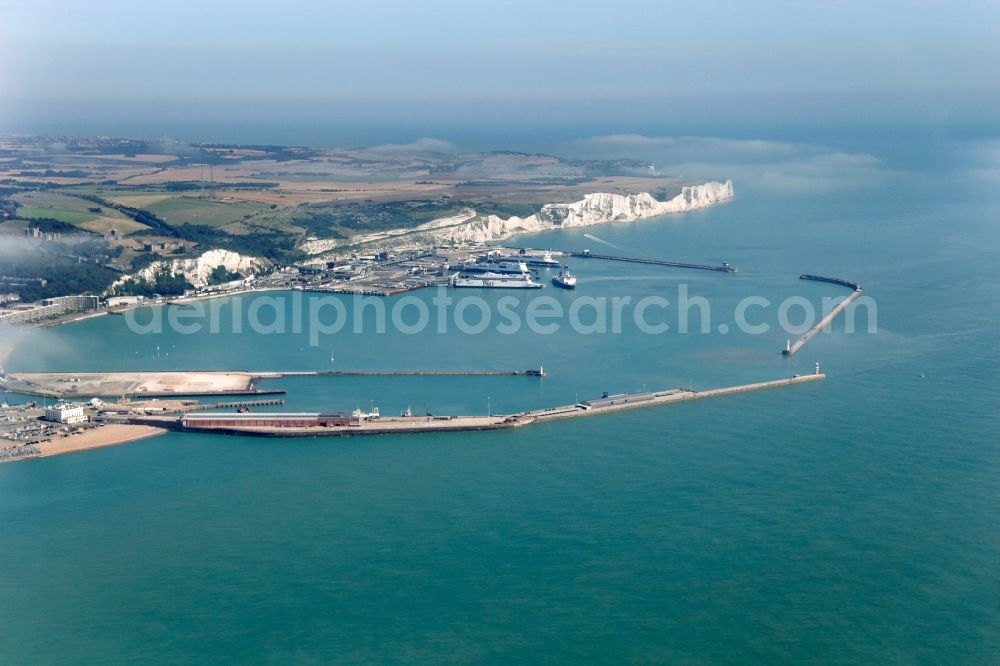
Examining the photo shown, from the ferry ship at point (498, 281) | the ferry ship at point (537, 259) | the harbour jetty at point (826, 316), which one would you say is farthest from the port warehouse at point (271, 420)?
the ferry ship at point (537, 259)

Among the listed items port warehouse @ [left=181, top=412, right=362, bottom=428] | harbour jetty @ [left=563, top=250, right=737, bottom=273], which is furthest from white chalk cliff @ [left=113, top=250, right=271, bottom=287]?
port warehouse @ [left=181, top=412, right=362, bottom=428]

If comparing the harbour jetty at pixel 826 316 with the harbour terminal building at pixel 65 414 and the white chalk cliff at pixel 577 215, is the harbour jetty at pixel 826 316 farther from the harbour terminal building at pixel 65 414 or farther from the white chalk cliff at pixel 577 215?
the white chalk cliff at pixel 577 215

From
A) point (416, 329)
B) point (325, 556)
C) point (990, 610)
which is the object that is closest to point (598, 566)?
point (325, 556)

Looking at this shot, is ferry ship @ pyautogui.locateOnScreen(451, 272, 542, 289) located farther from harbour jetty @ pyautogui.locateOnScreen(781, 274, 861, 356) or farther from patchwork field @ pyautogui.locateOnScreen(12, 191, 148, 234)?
patchwork field @ pyautogui.locateOnScreen(12, 191, 148, 234)

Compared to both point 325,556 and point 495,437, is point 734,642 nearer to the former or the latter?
point 325,556

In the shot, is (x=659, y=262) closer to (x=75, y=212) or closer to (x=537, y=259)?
(x=537, y=259)

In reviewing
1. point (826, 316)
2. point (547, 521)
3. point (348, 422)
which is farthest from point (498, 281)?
point (547, 521)
